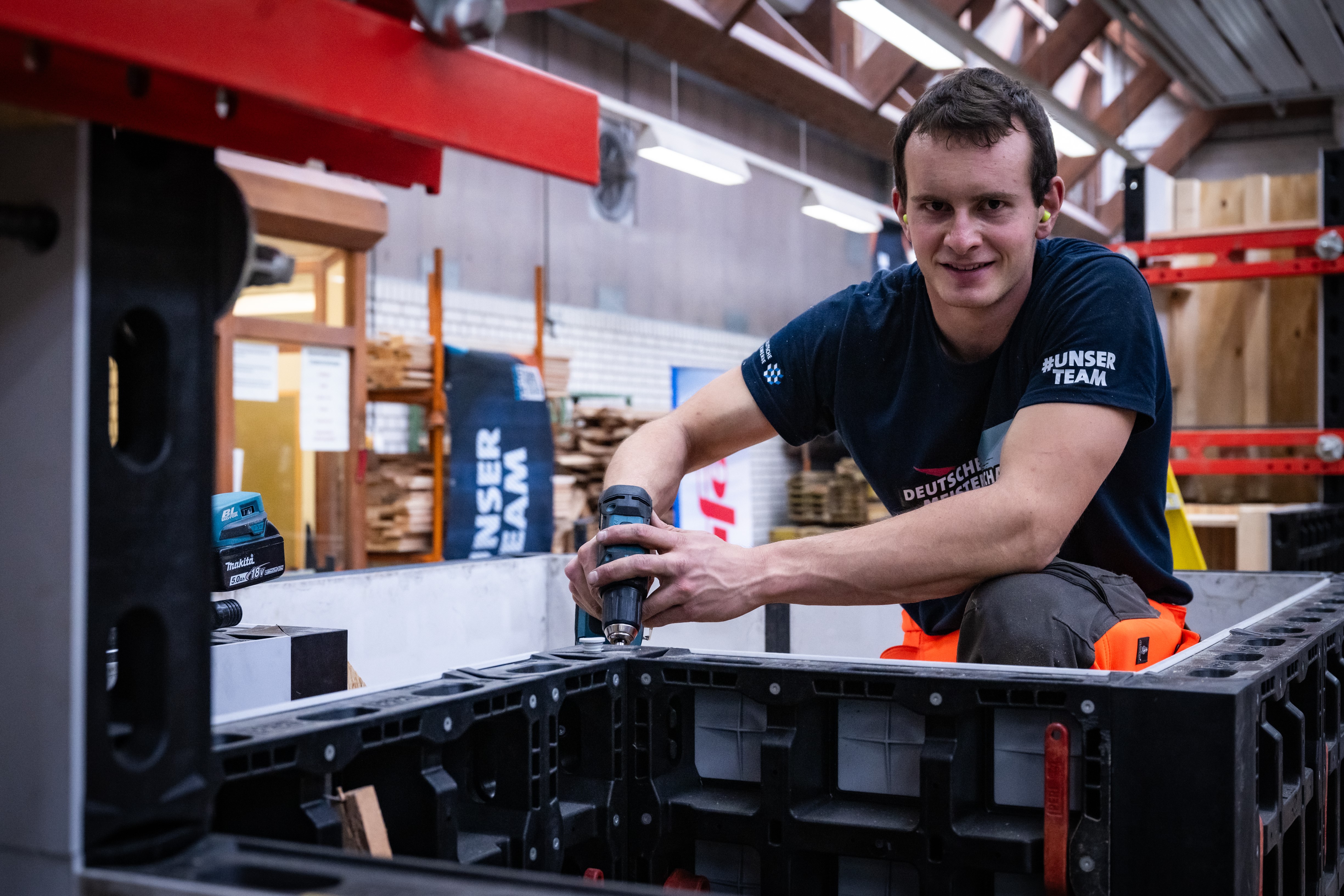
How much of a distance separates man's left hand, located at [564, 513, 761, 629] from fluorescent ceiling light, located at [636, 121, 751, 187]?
6488mm

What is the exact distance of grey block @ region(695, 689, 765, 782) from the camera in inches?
54.8

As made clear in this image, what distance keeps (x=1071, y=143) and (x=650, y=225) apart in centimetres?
363

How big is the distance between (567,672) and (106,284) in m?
0.66

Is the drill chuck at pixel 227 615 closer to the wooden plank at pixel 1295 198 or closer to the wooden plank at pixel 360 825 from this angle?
the wooden plank at pixel 360 825

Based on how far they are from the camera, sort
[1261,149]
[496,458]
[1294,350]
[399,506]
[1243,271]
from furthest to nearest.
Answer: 1. [1261,149]
2. [496,458]
3. [399,506]
4. [1294,350]
5. [1243,271]

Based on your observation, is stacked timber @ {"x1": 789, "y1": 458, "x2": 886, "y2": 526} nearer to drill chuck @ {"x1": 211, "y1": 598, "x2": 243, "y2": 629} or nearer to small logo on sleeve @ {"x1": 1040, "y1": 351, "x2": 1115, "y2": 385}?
small logo on sleeve @ {"x1": 1040, "y1": 351, "x2": 1115, "y2": 385}

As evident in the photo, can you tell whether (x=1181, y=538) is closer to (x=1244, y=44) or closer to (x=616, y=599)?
(x=616, y=599)

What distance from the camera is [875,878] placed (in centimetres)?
133

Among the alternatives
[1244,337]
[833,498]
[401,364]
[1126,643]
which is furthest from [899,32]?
[1126,643]

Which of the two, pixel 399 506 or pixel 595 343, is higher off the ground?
pixel 595 343

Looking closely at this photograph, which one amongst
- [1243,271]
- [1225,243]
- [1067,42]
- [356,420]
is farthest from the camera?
[1067,42]

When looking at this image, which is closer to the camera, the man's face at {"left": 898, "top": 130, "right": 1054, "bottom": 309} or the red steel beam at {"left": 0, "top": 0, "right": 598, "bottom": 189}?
the red steel beam at {"left": 0, "top": 0, "right": 598, "bottom": 189}

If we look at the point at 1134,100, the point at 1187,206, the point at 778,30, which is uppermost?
the point at 1134,100

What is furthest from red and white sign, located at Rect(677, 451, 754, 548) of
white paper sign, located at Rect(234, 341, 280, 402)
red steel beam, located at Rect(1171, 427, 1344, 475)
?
red steel beam, located at Rect(1171, 427, 1344, 475)
